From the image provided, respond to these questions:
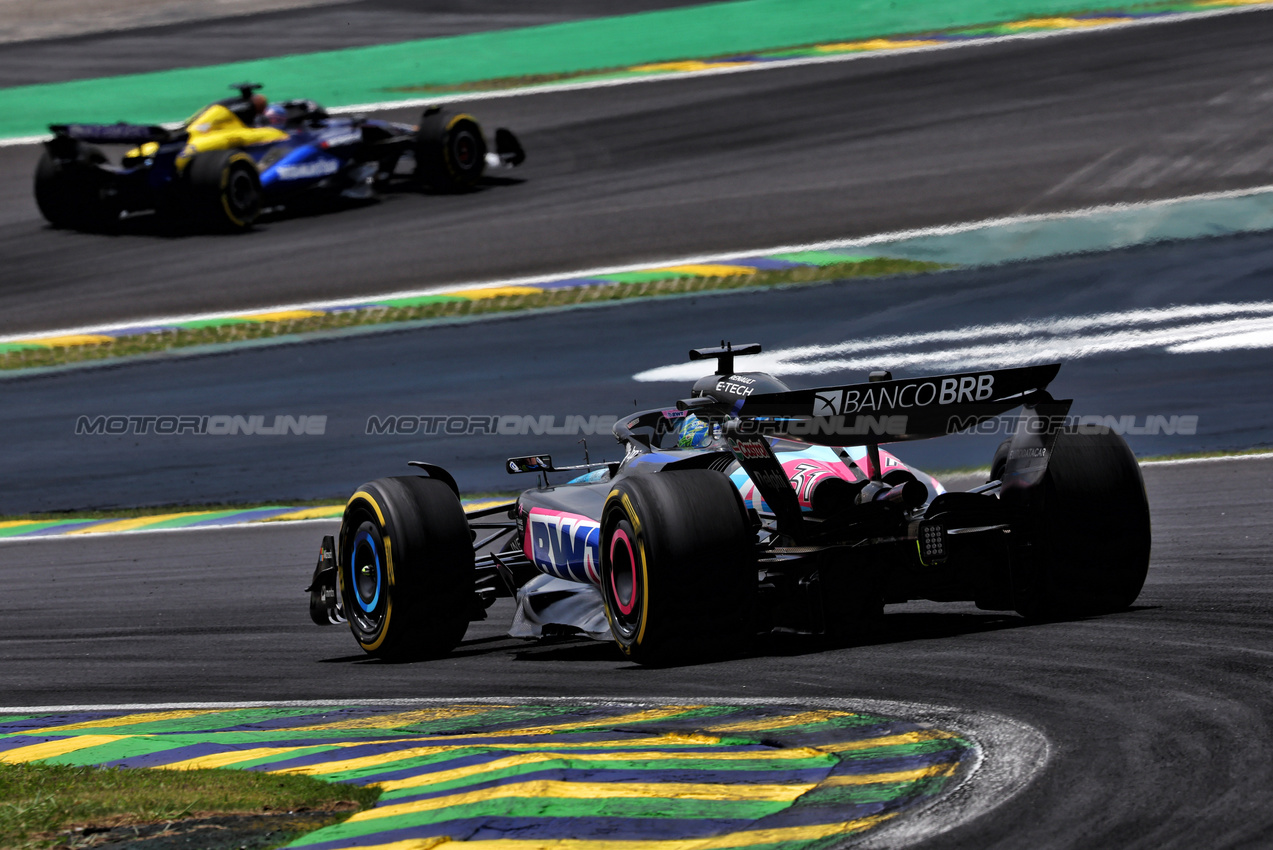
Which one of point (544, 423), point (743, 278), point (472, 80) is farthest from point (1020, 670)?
point (472, 80)

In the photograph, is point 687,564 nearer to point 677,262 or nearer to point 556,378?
point 556,378

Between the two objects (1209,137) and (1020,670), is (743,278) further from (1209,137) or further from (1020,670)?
(1020,670)

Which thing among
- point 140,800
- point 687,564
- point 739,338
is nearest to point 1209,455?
point 739,338

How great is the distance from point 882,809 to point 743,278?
1433 cm

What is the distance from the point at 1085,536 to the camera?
8.33 m

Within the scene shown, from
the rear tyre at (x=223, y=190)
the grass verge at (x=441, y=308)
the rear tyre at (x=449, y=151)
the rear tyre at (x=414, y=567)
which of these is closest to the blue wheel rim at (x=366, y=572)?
the rear tyre at (x=414, y=567)

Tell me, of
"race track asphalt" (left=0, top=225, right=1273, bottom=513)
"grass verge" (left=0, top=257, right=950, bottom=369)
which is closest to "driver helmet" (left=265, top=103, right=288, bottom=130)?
"grass verge" (left=0, top=257, right=950, bottom=369)

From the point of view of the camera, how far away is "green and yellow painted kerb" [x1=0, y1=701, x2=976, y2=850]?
491cm

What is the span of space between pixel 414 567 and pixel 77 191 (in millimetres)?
16451

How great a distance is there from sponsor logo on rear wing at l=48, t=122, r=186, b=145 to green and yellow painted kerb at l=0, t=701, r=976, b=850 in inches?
588

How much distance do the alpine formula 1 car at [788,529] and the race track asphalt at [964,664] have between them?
202 millimetres

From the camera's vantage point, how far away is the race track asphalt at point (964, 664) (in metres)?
4.97

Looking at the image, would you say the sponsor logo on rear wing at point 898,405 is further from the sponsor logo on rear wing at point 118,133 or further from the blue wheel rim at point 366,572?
the sponsor logo on rear wing at point 118,133

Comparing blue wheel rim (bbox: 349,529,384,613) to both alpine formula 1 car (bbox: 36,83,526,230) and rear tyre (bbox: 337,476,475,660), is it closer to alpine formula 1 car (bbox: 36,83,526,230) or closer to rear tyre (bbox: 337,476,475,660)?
rear tyre (bbox: 337,476,475,660)
